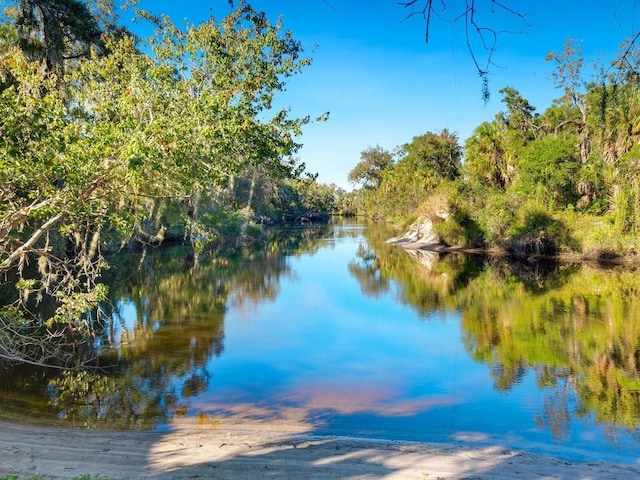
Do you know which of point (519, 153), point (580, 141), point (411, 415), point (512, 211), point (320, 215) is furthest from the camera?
point (320, 215)

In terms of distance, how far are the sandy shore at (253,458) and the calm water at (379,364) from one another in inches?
35.4

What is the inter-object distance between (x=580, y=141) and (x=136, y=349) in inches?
1426

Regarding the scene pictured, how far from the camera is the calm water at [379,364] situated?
9.41 meters

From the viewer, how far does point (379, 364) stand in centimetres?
1342

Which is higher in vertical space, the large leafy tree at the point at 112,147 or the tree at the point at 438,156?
the tree at the point at 438,156

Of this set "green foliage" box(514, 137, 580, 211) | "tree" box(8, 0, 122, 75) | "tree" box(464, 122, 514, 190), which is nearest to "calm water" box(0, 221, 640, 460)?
"tree" box(8, 0, 122, 75)

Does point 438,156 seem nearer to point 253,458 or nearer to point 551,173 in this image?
point 551,173

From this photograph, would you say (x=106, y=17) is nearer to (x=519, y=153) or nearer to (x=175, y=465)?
(x=175, y=465)

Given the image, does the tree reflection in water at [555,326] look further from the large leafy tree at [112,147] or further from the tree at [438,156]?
the tree at [438,156]

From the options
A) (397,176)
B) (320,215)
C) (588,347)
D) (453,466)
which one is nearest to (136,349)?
(453,466)

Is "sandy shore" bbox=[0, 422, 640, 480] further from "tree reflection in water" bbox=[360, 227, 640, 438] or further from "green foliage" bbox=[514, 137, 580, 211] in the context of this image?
"green foliage" bbox=[514, 137, 580, 211]

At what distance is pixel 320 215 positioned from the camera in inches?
4754

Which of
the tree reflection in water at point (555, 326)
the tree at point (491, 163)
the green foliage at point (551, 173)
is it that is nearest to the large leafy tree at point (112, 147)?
the tree reflection in water at point (555, 326)

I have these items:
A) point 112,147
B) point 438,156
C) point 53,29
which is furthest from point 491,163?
point 112,147
